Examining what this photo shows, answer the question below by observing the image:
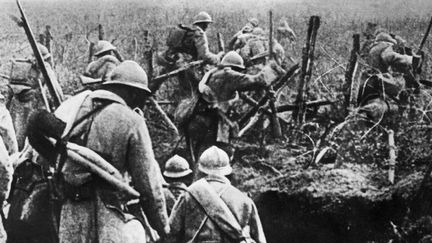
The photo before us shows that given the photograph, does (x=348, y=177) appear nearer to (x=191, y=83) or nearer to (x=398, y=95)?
(x=398, y=95)

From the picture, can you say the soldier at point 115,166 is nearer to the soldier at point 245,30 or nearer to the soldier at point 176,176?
the soldier at point 176,176

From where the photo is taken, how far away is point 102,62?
9016mm

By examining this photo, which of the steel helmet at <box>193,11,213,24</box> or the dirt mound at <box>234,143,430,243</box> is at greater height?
the steel helmet at <box>193,11,213,24</box>

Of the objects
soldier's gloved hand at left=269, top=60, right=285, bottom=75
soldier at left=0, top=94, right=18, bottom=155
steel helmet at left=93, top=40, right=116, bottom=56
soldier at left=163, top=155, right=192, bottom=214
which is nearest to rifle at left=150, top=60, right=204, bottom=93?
steel helmet at left=93, top=40, right=116, bottom=56

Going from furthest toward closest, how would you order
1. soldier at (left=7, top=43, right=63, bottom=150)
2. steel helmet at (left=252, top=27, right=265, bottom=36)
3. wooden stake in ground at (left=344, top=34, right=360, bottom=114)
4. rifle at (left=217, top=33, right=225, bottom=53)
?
rifle at (left=217, top=33, right=225, bottom=53) → steel helmet at (left=252, top=27, right=265, bottom=36) → soldier at (left=7, top=43, right=63, bottom=150) → wooden stake in ground at (left=344, top=34, right=360, bottom=114)

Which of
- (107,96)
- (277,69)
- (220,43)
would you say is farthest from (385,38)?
(107,96)

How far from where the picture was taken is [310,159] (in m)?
8.25

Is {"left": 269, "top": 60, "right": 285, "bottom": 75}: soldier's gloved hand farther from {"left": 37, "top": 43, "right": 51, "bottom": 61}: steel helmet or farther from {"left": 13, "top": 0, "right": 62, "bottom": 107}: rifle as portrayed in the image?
{"left": 37, "top": 43, "right": 51, "bottom": 61}: steel helmet

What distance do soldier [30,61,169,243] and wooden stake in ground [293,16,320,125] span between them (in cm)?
376

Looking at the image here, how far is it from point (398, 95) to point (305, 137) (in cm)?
131

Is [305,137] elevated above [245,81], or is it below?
below

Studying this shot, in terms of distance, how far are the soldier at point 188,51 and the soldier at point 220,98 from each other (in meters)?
0.76

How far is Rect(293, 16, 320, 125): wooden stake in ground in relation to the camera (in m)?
8.56

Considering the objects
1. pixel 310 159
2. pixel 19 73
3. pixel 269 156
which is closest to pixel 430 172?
pixel 310 159
